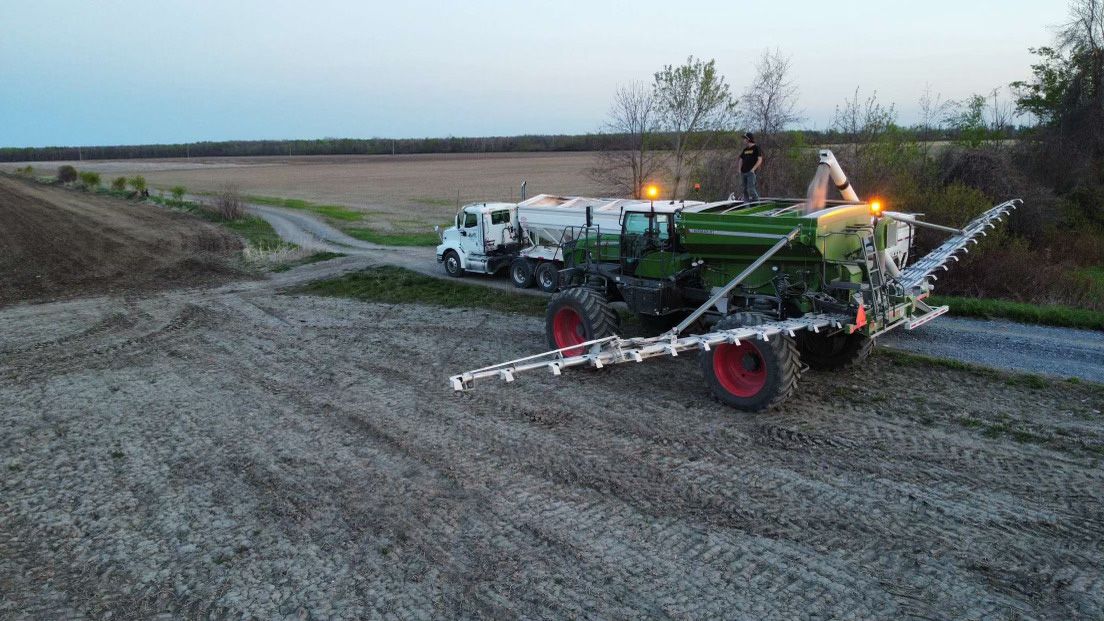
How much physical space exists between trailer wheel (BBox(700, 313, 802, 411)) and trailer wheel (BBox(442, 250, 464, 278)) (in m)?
11.6

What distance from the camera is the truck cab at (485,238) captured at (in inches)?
795

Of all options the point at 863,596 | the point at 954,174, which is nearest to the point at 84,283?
the point at 863,596

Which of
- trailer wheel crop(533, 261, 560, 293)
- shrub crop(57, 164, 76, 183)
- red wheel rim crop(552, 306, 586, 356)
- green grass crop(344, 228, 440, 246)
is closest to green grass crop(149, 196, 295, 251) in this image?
green grass crop(344, 228, 440, 246)

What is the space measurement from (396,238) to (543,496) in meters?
22.3

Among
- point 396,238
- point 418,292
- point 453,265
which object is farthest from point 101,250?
point 418,292

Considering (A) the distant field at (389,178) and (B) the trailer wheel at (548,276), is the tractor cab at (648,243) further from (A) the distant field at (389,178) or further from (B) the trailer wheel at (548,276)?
(A) the distant field at (389,178)

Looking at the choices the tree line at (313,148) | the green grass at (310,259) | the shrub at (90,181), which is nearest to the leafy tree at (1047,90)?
the green grass at (310,259)

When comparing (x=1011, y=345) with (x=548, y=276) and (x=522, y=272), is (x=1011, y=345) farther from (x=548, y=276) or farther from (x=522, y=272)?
(x=522, y=272)

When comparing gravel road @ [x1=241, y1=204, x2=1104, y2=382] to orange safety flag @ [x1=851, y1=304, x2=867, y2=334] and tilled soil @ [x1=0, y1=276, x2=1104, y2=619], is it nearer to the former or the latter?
tilled soil @ [x1=0, y1=276, x2=1104, y2=619]

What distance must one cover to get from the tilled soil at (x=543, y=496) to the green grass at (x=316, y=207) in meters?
25.7

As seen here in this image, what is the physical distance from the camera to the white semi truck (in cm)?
1850

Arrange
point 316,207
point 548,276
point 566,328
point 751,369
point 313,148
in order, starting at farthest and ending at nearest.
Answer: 1. point 313,148
2. point 316,207
3. point 548,276
4. point 566,328
5. point 751,369

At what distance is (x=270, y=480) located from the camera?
8.20 metres

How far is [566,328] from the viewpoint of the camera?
480 inches
